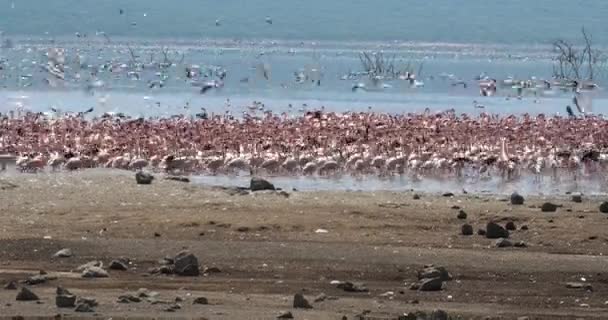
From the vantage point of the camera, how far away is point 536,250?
13.3m

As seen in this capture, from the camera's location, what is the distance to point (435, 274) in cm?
1134

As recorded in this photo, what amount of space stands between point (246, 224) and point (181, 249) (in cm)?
167

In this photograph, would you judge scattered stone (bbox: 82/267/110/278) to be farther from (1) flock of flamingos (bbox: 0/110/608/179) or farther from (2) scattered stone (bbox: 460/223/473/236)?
(1) flock of flamingos (bbox: 0/110/608/179)

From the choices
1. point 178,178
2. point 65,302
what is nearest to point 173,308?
point 65,302

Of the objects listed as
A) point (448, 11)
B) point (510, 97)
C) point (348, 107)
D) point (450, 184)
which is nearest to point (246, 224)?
point (450, 184)

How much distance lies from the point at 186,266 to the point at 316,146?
1056cm

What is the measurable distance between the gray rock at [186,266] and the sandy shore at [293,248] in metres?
0.13

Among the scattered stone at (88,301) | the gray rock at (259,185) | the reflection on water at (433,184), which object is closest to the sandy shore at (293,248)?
the scattered stone at (88,301)

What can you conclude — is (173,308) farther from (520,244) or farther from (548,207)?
(548,207)

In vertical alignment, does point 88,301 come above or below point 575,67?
below

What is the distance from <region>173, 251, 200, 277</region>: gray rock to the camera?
37.9 ft

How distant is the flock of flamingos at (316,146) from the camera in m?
20.4

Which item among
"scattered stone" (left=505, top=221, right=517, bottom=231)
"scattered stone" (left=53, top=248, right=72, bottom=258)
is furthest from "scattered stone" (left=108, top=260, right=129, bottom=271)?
"scattered stone" (left=505, top=221, right=517, bottom=231)

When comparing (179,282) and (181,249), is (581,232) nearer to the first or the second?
(181,249)
